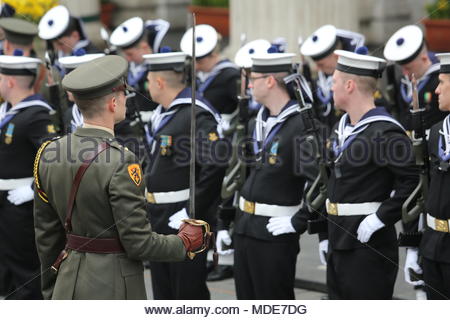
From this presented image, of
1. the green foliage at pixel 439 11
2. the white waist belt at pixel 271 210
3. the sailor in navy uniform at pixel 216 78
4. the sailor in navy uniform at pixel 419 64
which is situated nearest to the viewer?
the white waist belt at pixel 271 210

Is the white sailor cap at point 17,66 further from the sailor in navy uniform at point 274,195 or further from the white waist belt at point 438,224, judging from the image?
the white waist belt at point 438,224

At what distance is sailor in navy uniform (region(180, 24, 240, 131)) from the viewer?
8.69 m

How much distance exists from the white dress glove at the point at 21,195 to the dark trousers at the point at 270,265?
5.48ft

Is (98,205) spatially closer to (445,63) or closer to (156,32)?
(445,63)

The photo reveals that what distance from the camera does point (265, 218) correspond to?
Answer: 5773 millimetres

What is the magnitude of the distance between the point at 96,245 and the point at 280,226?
180 centimetres

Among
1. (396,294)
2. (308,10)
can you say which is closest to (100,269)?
(396,294)

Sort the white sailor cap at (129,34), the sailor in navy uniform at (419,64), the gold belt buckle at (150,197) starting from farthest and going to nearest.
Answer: the white sailor cap at (129,34)
the sailor in navy uniform at (419,64)
the gold belt buckle at (150,197)

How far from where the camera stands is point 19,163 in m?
6.72

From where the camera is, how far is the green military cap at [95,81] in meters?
4.13

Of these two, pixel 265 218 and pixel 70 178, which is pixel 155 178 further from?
pixel 70 178

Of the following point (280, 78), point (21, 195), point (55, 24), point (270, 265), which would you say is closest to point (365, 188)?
point (270, 265)

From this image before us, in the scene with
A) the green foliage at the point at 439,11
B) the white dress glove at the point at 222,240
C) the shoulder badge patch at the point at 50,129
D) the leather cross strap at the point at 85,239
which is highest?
the green foliage at the point at 439,11

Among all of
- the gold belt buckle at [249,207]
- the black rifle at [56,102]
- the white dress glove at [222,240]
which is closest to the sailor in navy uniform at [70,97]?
the black rifle at [56,102]
